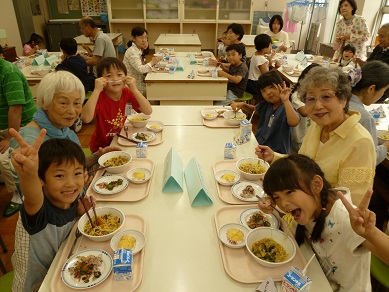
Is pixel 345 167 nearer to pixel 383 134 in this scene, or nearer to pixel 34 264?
pixel 383 134

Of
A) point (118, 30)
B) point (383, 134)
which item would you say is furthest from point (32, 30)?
point (383, 134)

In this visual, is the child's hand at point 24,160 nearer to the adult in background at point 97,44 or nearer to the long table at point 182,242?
the long table at point 182,242

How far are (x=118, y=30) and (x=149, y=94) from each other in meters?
6.28

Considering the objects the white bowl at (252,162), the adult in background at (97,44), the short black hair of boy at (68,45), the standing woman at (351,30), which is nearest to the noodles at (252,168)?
the white bowl at (252,162)

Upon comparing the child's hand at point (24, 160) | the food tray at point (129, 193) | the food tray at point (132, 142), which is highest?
the child's hand at point (24, 160)

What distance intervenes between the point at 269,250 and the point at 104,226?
77 cm

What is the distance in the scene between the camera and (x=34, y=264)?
4.17 feet

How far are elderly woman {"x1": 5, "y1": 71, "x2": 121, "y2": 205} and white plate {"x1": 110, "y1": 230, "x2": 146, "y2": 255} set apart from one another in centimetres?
81

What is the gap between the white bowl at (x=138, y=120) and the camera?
2447mm

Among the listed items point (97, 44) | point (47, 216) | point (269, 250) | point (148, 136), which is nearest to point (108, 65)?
point (148, 136)

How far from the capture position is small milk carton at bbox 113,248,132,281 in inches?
42.4

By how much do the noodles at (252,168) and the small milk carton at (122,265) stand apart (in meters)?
0.96

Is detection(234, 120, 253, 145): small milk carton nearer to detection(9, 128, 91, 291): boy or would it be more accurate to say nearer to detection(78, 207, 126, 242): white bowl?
detection(78, 207, 126, 242): white bowl

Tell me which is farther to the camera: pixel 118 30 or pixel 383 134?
pixel 118 30
